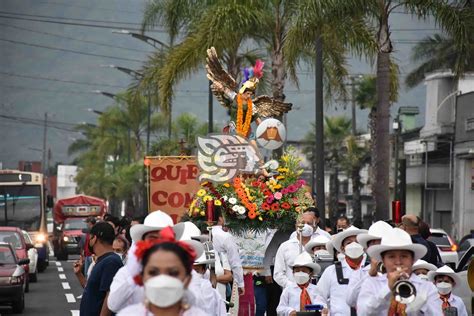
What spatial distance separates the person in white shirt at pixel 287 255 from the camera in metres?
15.3

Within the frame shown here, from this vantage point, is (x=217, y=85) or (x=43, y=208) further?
(x=43, y=208)

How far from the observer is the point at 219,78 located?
1962 cm

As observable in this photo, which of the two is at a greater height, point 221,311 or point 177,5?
point 177,5

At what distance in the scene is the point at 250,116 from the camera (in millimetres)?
18688

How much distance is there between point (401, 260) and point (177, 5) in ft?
90.6

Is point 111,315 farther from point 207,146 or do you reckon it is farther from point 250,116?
point 250,116

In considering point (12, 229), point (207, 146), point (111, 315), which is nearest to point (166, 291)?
point (111, 315)

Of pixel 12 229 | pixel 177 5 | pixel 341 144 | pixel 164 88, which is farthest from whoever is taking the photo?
pixel 341 144

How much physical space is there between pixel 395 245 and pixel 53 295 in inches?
794

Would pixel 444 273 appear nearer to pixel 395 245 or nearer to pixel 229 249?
pixel 229 249

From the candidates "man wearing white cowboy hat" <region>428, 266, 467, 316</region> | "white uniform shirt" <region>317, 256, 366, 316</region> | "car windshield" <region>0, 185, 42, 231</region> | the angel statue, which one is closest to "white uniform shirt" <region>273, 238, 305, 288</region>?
the angel statue

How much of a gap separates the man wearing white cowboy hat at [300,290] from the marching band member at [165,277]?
659cm

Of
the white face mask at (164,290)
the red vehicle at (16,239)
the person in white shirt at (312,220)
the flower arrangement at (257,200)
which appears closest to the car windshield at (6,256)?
the red vehicle at (16,239)

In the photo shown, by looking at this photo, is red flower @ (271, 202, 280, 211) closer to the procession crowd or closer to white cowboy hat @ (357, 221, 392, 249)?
the procession crowd
